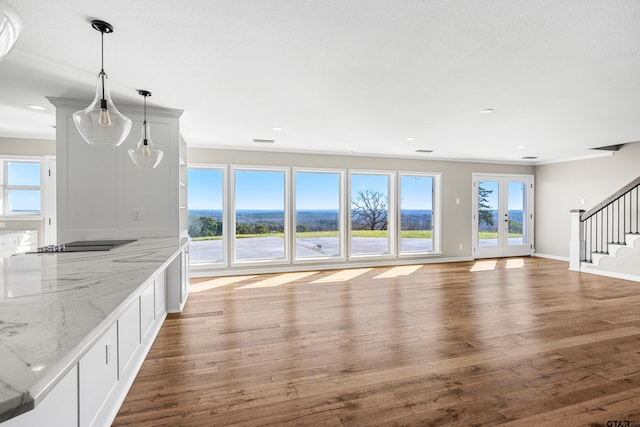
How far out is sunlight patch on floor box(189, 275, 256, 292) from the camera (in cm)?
517

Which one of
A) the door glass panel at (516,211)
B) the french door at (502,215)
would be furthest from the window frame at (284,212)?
the door glass panel at (516,211)

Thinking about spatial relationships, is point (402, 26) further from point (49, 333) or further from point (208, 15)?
point (49, 333)

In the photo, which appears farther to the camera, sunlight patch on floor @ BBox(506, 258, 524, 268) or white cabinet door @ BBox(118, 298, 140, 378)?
sunlight patch on floor @ BBox(506, 258, 524, 268)

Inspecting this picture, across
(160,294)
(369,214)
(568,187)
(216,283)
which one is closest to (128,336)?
(160,294)

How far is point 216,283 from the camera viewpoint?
217 inches

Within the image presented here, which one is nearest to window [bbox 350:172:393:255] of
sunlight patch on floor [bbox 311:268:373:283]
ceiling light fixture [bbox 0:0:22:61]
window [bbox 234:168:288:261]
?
sunlight patch on floor [bbox 311:268:373:283]

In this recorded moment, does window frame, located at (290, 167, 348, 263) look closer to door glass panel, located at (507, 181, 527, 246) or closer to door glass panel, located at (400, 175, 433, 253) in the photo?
door glass panel, located at (400, 175, 433, 253)

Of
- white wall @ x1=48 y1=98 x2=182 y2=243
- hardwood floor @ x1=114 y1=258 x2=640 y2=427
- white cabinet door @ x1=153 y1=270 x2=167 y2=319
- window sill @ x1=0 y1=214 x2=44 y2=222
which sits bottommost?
hardwood floor @ x1=114 y1=258 x2=640 y2=427

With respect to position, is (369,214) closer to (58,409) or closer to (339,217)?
(339,217)

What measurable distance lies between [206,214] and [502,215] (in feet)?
23.0

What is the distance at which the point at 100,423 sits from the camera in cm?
182

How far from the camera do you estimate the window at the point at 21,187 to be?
5.00m

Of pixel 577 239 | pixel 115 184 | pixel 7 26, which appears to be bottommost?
pixel 577 239

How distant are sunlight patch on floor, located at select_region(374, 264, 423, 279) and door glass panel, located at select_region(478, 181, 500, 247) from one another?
2.12 m
